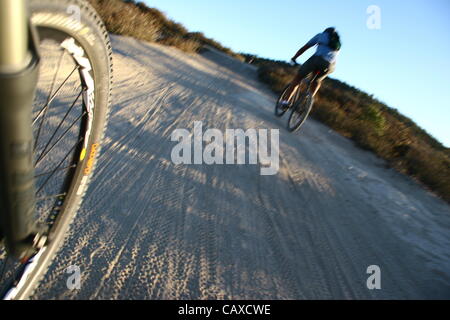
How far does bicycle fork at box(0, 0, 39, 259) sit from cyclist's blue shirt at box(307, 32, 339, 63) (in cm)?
→ 590

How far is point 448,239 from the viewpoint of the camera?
3734 mm

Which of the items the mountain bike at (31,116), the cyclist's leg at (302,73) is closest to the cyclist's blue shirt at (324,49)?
the cyclist's leg at (302,73)

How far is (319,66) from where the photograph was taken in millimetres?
6172

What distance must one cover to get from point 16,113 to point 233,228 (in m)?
1.99

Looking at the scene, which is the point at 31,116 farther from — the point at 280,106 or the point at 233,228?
the point at 280,106

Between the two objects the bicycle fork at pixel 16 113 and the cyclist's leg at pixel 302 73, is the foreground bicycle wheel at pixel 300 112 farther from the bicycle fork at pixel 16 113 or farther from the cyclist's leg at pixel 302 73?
the bicycle fork at pixel 16 113

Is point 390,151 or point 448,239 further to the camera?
point 390,151

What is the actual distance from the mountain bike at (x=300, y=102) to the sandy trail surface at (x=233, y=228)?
1174 mm

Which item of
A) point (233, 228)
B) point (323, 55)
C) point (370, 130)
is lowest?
point (233, 228)

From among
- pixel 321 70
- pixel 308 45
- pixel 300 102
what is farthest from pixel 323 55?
pixel 300 102

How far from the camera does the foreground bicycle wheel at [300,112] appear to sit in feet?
20.1
